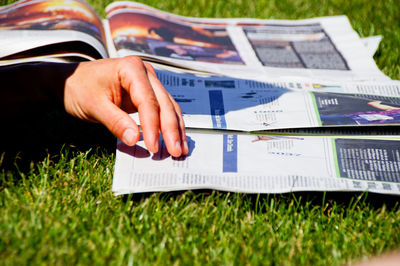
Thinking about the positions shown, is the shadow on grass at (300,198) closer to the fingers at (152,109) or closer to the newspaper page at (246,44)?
the fingers at (152,109)

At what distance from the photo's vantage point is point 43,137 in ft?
4.46

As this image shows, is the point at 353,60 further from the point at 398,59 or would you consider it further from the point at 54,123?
the point at 54,123

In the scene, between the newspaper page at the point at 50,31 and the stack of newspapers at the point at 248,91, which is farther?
the newspaper page at the point at 50,31

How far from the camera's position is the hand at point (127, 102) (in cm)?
106

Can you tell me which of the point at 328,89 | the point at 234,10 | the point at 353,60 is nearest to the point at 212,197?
the point at 328,89

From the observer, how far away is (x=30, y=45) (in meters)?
1.38

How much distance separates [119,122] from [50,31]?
72 cm

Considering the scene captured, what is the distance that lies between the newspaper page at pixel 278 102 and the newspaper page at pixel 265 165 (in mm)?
61

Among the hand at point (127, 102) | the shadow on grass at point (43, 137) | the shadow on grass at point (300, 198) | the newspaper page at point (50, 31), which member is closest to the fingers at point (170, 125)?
the hand at point (127, 102)

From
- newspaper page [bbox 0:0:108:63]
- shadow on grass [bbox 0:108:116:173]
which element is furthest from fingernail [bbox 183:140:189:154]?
newspaper page [bbox 0:0:108:63]

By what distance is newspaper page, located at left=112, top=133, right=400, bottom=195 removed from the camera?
108cm

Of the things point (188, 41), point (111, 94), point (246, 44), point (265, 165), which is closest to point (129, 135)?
point (111, 94)

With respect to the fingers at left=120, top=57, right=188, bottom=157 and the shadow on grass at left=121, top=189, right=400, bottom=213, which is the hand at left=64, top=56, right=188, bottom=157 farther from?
the shadow on grass at left=121, top=189, right=400, bottom=213

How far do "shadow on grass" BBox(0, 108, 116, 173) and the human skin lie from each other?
0.10 m
